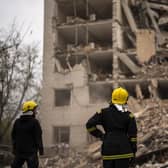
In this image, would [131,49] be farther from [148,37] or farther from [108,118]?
[108,118]

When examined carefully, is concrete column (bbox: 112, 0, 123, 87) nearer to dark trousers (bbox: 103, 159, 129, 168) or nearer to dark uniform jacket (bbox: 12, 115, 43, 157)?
dark uniform jacket (bbox: 12, 115, 43, 157)

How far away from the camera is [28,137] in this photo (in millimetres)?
7805

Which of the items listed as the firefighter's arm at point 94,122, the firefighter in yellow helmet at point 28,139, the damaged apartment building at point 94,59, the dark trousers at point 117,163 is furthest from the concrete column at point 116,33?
the dark trousers at point 117,163

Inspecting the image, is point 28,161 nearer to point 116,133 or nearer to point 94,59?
point 116,133

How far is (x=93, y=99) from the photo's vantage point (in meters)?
28.9

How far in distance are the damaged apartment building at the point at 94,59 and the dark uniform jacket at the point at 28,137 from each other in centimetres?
1948

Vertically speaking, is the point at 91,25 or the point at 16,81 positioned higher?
the point at 91,25

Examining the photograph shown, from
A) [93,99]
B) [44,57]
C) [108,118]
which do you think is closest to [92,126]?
[108,118]

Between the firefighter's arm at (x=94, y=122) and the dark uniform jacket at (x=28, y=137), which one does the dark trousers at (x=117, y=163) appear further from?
the dark uniform jacket at (x=28, y=137)

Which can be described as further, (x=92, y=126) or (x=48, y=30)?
(x=48, y=30)

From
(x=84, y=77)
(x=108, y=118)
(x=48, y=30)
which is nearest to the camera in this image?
(x=108, y=118)

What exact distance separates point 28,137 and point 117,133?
2.03 m

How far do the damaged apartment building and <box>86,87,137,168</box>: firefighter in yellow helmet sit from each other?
67.6 feet

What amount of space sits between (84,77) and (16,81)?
5736mm
